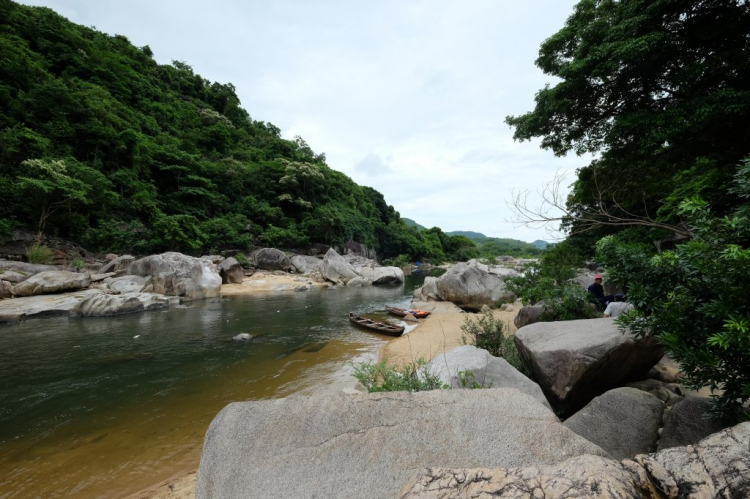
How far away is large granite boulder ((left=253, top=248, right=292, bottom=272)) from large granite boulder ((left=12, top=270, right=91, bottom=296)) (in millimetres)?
15531

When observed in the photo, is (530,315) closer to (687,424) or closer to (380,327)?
(380,327)

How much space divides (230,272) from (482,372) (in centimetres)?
2683

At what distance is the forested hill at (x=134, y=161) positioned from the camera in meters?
20.8

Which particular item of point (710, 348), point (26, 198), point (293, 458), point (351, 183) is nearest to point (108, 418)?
point (293, 458)

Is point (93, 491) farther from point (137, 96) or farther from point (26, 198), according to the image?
point (137, 96)

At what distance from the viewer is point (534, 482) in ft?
5.01

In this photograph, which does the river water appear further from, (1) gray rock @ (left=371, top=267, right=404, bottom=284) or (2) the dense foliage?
(1) gray rock @ (left=371, top=267, right=404, bottom=284)

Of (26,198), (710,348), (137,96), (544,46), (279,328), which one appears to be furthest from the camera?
(137,96)

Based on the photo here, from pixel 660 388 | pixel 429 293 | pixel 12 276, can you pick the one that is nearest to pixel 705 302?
pixel 660 388

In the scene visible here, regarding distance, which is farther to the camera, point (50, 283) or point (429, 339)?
point (50, 283)

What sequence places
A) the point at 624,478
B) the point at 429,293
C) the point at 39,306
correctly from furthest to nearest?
the point at 429,293 → the point at 39,306 → the point at 624,478

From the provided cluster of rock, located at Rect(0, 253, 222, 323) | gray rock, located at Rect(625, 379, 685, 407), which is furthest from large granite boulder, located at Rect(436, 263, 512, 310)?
cluster of rock, located at Rect(0, 253, 222, 323)

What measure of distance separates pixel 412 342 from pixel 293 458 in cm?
864

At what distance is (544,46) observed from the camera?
918 cm
